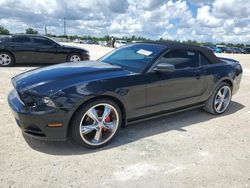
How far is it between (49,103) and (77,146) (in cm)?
82

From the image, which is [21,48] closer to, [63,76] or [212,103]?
[63,76]

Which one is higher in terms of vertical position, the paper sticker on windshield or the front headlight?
the paper sticker on windshield

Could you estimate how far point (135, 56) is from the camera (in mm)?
4398

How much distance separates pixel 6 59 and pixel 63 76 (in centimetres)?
798

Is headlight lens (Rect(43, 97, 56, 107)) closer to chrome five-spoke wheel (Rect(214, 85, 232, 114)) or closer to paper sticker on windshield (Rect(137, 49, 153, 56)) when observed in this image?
paper sticker on windshield (Rect(137, 49, 153, 56))

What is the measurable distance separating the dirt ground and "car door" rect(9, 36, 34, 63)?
6.43 metres

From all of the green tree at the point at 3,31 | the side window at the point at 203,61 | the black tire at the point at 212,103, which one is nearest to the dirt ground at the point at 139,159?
the black tire at the point at 212,103

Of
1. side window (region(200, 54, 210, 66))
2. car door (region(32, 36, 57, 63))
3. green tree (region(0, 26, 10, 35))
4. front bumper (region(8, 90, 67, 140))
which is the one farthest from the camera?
green tree (region(0, 26, 10, 35))

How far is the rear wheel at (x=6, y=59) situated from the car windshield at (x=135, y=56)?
703 cm

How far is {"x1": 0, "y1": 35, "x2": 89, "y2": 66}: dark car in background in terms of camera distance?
10.3 meters

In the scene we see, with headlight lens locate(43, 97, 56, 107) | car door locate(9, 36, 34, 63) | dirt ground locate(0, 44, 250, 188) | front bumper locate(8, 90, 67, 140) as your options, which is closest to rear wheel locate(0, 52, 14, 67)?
car door locate(9, 36, 34, 63)

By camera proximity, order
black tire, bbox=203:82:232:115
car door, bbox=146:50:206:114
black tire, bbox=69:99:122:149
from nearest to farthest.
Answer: black tire, bbox=69:99:122:149, car door, bbox=146:50:206:114, black tire, bbox=203:82:232:115

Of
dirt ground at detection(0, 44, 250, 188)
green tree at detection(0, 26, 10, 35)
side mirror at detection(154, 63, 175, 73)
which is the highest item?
green tree at detection(0, 26, 10, 35)

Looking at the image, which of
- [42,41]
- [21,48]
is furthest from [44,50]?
[21,48]
